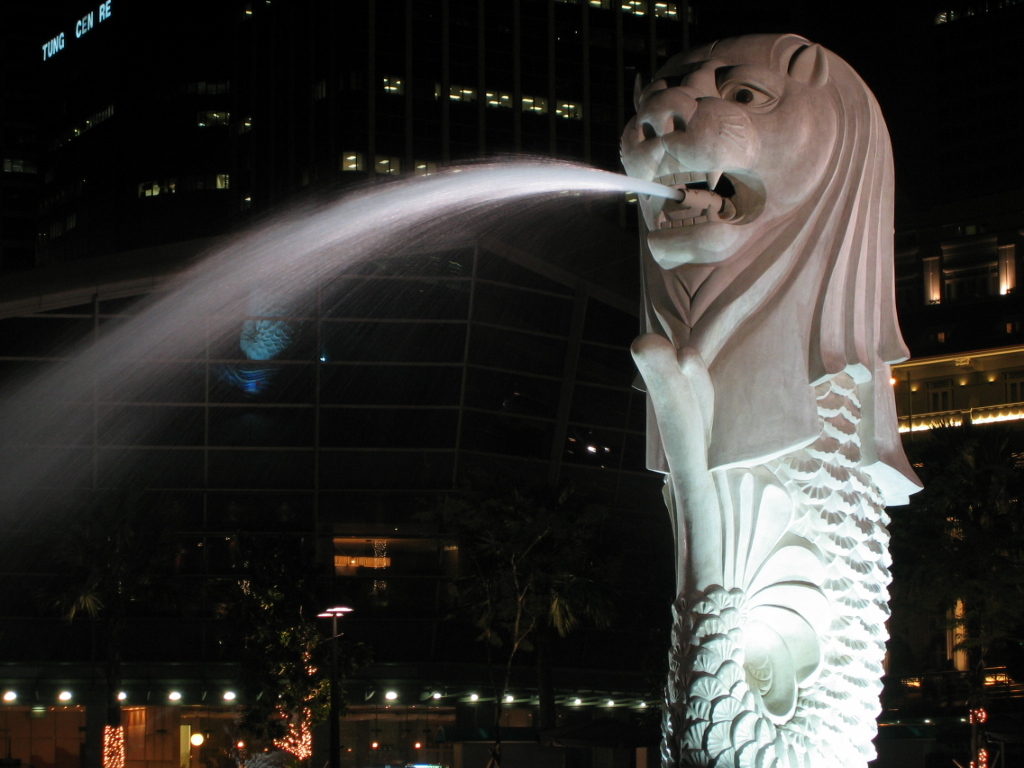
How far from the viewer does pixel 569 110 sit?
96.6 m

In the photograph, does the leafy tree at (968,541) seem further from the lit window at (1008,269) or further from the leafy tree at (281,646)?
the lit window at (1008,269)

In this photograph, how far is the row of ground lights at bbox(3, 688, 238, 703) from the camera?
43.4 m

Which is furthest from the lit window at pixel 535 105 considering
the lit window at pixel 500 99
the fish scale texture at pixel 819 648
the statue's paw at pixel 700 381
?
the statue's paw at pixel 700 381

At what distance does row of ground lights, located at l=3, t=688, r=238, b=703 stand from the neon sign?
82.5 meters

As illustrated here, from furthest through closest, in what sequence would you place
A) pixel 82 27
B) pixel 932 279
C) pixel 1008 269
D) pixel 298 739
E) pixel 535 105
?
pixel 82 27 < pixel 535 105 < pixel 932 279 < pixel 1008 269 < pixel 298 739

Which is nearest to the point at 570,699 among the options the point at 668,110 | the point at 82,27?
the point at 668,110

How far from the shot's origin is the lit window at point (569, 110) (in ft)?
316

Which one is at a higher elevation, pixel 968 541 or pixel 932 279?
pixel 932 279

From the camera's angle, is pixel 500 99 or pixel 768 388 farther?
pixel 500 99

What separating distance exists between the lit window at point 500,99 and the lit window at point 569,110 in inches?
121

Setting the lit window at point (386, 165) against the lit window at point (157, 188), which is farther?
the lit window at point (157, 188)

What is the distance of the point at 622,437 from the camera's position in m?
43.7

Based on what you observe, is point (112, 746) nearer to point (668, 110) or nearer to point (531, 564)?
point (531, 564)

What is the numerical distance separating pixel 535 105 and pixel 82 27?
41081mm
